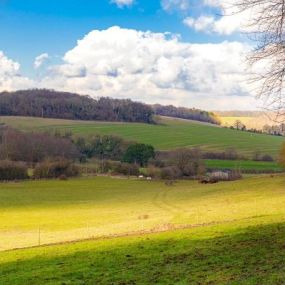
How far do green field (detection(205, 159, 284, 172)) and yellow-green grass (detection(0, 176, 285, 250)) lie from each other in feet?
79.6

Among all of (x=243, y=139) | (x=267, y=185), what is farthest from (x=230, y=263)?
(x=243, y=139)

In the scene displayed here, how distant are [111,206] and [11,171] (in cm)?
4890

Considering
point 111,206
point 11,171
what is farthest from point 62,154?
point 111,206

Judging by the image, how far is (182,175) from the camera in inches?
4862

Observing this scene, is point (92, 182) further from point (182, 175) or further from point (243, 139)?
point (243, 139)

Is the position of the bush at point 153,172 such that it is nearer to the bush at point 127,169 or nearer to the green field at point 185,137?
the bush at point 127,169

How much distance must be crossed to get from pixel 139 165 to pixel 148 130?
54.5 m

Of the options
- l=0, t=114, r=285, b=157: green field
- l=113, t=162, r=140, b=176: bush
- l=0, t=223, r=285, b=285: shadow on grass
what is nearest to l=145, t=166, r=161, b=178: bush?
l=113, t=162, r=140, b=176: bush

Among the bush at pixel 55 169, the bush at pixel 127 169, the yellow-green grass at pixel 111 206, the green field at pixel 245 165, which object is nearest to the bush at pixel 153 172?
the bush at pixel 127 169

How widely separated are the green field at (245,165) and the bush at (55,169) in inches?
1460

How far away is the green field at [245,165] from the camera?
417 ft

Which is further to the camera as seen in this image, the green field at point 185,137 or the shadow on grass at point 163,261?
the green field at point 185,137

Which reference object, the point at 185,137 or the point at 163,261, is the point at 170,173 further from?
the point at 163,261

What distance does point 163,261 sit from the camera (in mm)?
19156
